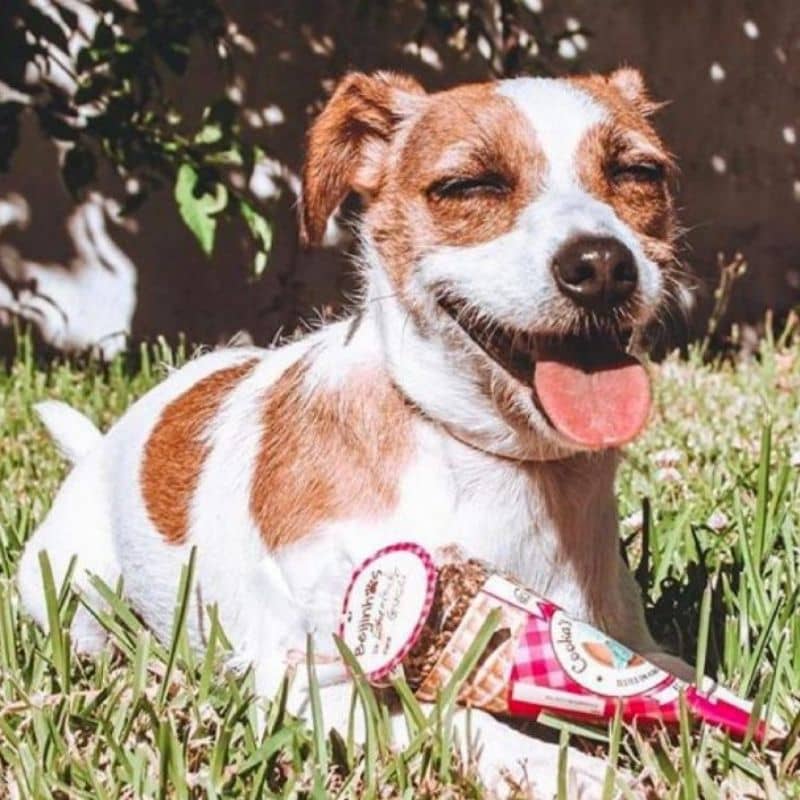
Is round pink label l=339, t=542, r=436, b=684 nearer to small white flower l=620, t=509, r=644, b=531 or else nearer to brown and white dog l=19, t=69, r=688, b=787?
brown and white dog l=19, t=69, r=688, b=787

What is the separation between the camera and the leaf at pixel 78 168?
5016mm

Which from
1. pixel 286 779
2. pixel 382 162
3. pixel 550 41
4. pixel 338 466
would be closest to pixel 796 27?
pixel 550 41

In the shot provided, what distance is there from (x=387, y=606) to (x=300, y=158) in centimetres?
431

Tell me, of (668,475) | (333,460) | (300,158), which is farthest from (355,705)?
(300,158)

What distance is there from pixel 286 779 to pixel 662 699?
528 mm

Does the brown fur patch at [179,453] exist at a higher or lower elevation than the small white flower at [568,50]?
lower

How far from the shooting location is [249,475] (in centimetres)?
267

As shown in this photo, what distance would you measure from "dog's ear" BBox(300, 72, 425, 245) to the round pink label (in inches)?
31.1

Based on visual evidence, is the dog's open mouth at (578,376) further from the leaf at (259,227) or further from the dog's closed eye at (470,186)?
the leaf at (259,227)

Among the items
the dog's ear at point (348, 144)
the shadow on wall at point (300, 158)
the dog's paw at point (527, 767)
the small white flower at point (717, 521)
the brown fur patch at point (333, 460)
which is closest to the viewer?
the dog's paw at point (527, 767)

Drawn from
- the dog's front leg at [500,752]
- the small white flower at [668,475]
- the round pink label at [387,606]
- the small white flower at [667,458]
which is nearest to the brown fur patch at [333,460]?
the round pink label at [387,606]

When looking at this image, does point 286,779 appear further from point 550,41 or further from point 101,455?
point 550,41

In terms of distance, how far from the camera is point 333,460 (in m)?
2.46

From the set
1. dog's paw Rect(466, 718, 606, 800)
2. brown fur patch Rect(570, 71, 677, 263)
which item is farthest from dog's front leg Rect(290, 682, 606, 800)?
brown fur patch Rect(570, 71, 677, 263)
